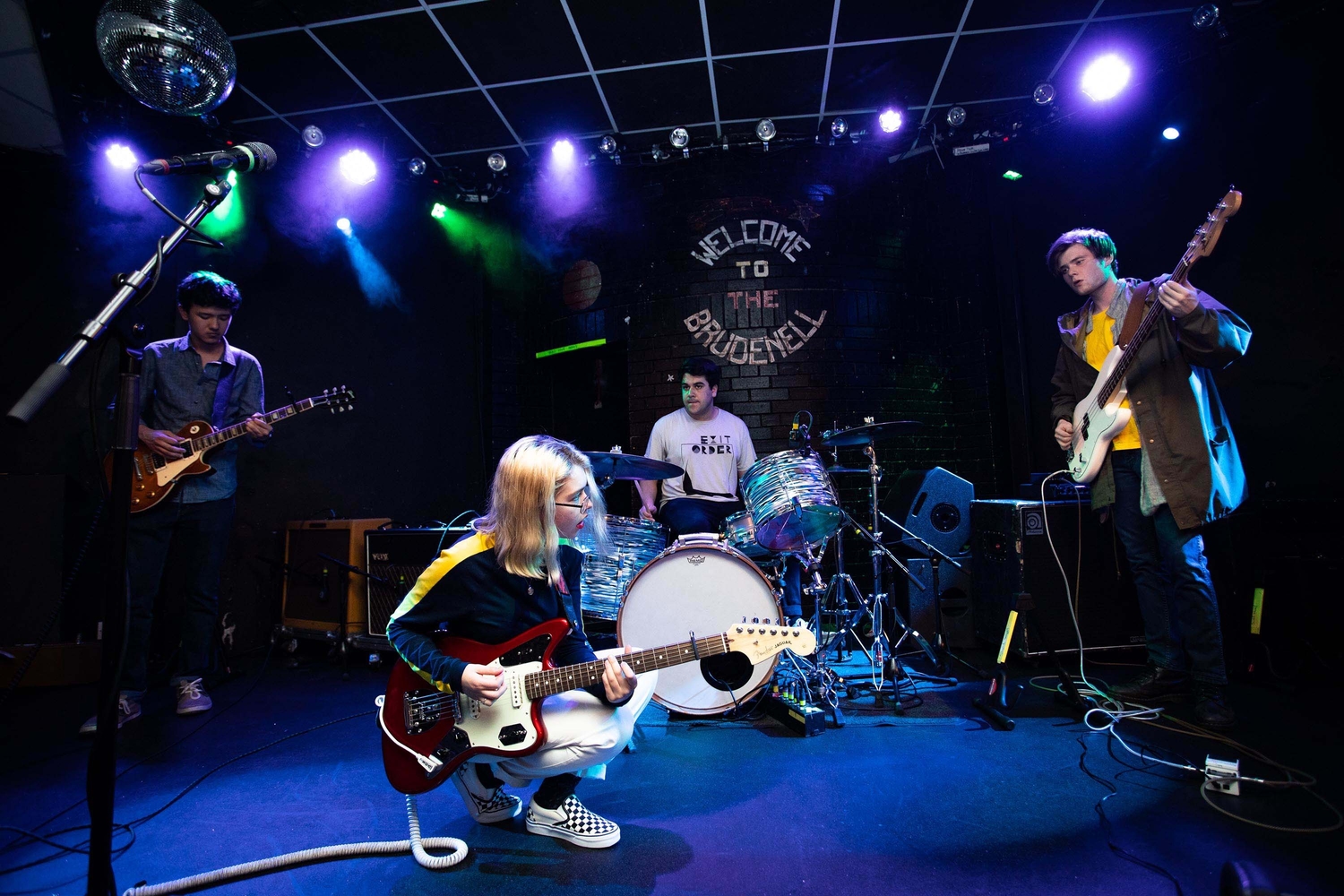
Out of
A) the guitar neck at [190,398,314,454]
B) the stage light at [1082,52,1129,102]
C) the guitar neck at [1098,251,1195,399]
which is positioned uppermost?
the stage light at [1082,52,1129,102]

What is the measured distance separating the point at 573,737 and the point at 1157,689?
314 cm

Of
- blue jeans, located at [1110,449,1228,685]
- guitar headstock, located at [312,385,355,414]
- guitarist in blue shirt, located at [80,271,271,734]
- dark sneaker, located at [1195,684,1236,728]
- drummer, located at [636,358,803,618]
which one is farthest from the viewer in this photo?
drummer, located at [636,358,803,618]

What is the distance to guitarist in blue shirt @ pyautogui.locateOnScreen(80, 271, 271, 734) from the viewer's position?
12.4 feet

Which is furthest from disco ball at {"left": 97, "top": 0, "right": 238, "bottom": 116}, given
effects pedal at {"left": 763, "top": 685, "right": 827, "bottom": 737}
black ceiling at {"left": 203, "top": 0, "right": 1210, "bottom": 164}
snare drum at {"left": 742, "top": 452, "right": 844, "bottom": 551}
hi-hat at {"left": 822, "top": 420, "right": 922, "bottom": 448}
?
effects pedal at {"left": 763, "top": 685, "right": 827, "bottom": 737}

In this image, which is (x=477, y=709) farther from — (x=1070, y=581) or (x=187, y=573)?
(x=1070, y=581)

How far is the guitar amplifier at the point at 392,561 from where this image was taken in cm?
493

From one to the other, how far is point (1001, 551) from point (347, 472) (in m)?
5.32

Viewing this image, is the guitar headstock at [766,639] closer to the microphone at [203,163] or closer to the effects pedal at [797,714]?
the effects pedal at [797,714]

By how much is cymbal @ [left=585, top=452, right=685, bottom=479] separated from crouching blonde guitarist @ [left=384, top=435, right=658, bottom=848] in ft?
4.01

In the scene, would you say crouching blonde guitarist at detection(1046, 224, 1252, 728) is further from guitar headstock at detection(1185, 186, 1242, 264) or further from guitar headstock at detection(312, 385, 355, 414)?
guitar headstock at detection(312, 385, 355, 414)

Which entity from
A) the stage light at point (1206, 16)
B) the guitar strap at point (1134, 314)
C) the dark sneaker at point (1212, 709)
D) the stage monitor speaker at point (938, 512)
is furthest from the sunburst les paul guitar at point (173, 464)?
the stage light at point (1206, 16)

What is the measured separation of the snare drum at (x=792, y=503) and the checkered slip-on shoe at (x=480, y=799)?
5.72 feet

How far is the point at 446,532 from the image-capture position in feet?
15.4

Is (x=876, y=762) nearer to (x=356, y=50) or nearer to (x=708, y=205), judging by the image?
(x=708, y=205)
